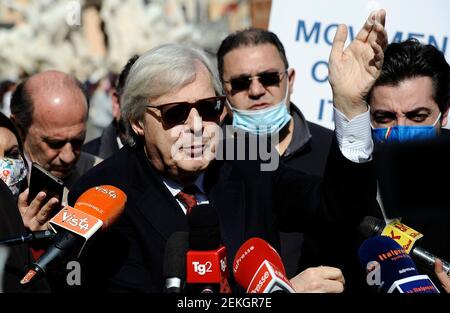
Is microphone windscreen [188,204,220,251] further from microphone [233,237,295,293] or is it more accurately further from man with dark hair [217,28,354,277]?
man with dark hair [217,28,354,277]

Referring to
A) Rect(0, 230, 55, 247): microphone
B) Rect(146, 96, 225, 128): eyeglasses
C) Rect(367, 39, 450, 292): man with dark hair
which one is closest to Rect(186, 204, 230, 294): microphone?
Rect(0, 230, 55, 247): microphone

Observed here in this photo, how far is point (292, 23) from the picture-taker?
5469 mm

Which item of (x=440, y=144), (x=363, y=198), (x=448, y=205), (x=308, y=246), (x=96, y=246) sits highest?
(x=440, y=144)

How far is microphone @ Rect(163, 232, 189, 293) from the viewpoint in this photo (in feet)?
8.75

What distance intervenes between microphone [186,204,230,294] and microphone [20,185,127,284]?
0.31 metres

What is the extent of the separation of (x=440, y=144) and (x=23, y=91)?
306 centimetres

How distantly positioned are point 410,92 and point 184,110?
3.90 ft

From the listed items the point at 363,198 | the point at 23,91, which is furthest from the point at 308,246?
the point at 23,91

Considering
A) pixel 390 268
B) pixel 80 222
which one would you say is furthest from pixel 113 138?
pixel 390 268

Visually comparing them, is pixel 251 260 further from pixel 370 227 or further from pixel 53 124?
pixel 53 124

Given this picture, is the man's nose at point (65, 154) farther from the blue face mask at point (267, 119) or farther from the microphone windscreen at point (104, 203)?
the microphone windscreen at point (104, 203)

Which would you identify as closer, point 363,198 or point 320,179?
point 363,198

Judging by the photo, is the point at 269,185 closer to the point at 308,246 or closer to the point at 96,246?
the point at 308,246

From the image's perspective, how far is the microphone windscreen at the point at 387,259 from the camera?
2715mm
